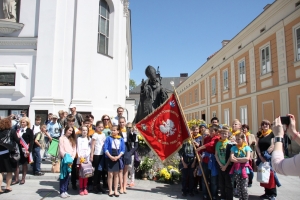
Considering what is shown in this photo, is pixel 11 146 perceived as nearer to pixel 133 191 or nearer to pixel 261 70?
pixel 133 191

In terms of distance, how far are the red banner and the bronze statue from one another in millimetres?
1621

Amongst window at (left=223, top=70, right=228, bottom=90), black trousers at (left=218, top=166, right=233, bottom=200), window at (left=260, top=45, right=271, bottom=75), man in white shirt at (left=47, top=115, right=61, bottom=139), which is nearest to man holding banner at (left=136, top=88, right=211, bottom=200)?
black trousers at (left=218, top=166, right=233, bottom=200)

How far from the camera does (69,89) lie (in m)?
11.7

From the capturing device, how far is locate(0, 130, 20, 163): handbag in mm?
5391

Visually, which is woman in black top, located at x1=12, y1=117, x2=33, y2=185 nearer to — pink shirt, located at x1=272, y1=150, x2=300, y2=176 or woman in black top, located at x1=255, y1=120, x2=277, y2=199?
woman in black top, located at x1=255, y1=120, x2=277, y2=199

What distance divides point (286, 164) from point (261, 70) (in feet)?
54.9

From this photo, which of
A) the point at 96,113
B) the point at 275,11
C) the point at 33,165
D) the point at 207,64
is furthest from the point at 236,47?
the point at 33,165

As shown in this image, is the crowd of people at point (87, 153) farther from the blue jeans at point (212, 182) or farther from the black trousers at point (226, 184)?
the black trousers at point (226, 184)

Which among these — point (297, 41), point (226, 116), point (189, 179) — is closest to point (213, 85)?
point (226, 116)

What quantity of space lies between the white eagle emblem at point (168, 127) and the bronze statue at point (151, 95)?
5.68ft

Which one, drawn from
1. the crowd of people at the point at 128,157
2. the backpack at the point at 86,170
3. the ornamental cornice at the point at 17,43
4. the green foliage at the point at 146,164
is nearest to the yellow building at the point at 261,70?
the crowd of people at the point at 128,157

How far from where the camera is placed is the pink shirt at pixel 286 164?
1.82 metres

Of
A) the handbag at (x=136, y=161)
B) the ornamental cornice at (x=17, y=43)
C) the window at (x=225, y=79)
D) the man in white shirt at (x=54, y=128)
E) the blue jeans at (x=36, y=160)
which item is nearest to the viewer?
the handbag at (x=136, y=161)

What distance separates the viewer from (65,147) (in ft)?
18.4
